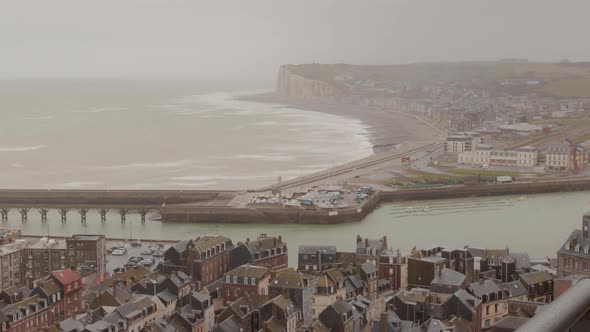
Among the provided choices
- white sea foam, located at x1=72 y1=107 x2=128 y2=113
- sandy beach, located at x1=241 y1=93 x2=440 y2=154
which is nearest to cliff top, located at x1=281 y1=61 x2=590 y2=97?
sandy beach, located at x1=241 y1=93 x2=440 y2=154

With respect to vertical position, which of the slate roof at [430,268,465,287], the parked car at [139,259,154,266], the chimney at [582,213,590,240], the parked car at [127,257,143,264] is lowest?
the parked car at [127,257,143,264]

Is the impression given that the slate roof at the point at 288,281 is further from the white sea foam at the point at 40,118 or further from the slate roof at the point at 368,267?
the white sea foam at the point at 40,118

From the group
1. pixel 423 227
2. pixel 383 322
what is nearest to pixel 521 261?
pixel 383 322

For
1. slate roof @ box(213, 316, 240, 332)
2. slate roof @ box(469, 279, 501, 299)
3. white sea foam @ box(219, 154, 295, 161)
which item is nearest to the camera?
slate roof @ box(213, 316, 240, 332)

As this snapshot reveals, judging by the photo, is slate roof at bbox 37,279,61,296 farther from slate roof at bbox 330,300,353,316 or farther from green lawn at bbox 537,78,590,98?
green lawn at bbox 537,78,590,98

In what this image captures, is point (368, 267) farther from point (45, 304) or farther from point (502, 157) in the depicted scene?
point (502, 157)

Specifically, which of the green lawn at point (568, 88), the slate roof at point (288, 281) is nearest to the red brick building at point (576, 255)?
the slate roof at point (288, 281)

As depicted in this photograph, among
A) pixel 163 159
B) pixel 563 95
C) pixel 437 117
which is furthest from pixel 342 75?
pixel 163 159
